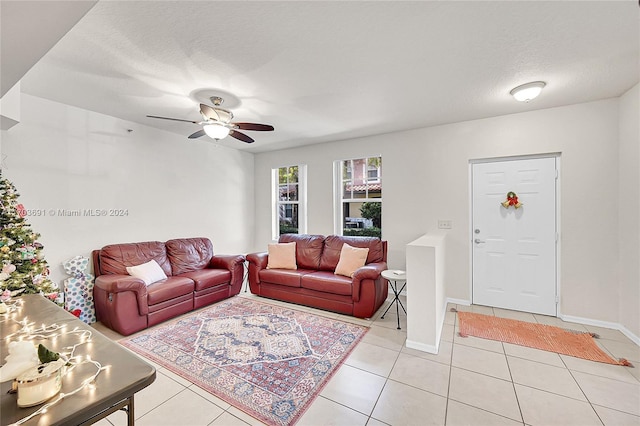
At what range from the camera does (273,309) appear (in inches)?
145

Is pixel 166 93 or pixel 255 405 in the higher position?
pixel 166 93

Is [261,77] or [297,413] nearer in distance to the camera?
[297,413]

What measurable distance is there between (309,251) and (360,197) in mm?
1341

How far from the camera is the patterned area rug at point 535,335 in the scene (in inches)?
101

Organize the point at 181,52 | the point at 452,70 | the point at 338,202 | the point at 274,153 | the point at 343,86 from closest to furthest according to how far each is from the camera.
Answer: the point at 181,52 < the point at 452,70 < the point at 343,86 < the point at 338,202 < the point at 274,153

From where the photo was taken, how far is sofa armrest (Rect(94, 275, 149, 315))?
2.87 metres

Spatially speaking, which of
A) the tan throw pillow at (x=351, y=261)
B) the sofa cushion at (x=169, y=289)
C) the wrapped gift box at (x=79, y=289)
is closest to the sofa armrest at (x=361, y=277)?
the tan throw pillow at (x=351, y=261)

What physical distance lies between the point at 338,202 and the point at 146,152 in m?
3.19

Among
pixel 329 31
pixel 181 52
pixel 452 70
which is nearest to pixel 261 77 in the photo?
pixel 181 52

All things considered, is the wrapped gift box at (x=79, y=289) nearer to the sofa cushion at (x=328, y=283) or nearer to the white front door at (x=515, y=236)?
the sofa cushion at (x=328, y=283)

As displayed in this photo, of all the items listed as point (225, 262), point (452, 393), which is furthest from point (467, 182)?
point (225, 262)

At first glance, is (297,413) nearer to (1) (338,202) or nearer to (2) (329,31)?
(2) (329,31)

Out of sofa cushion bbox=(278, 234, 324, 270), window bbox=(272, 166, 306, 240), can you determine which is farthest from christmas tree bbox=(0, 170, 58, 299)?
window bbox=(272, 166, 306, 240)

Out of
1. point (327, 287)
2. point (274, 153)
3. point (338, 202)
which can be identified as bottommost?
point (327, 287)
